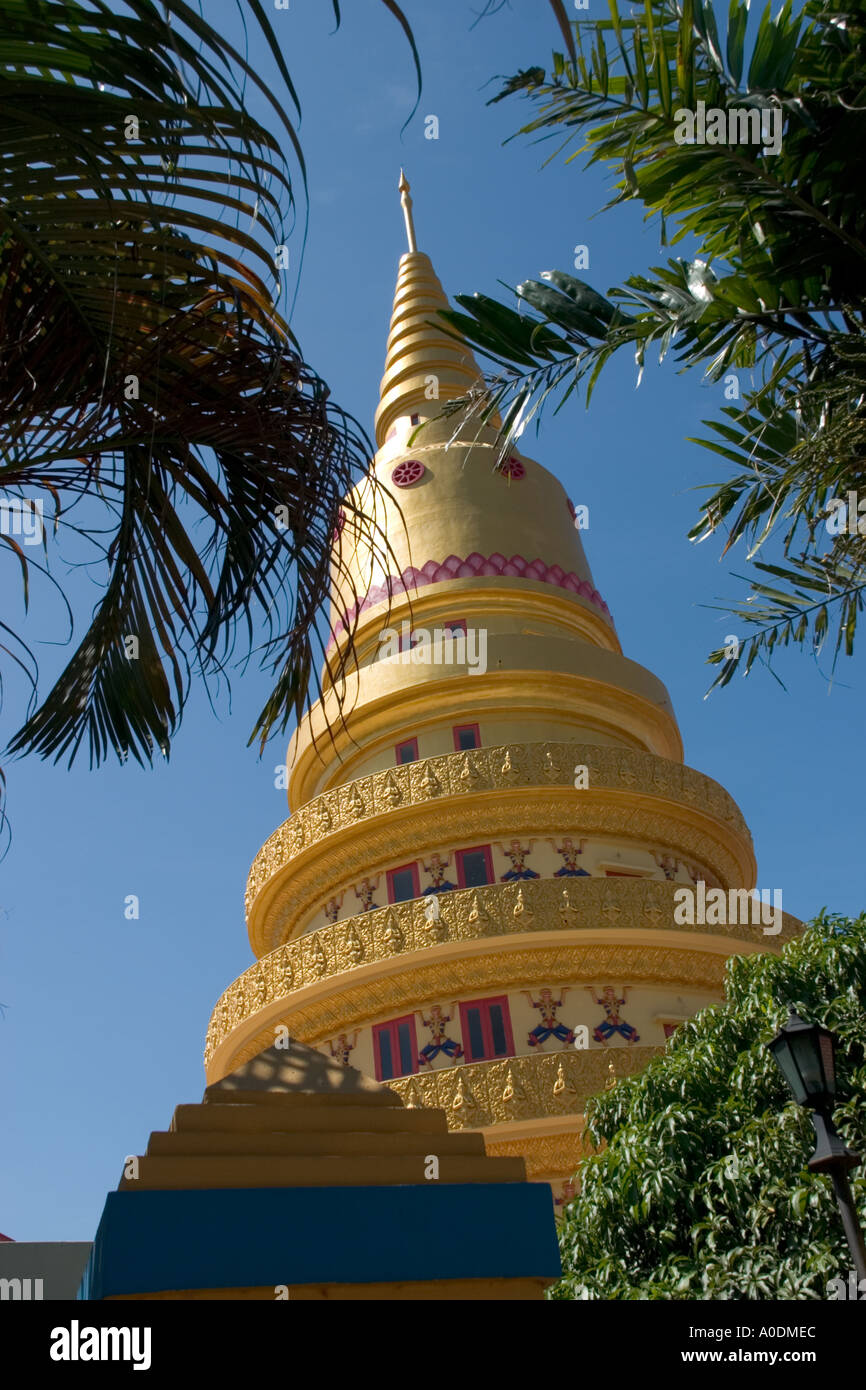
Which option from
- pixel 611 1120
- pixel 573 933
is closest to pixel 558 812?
pixel 573 933

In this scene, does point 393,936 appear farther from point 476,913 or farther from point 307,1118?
point 307,1118

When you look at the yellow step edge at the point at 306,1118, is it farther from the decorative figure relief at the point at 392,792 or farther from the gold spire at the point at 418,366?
the gold spire at the point at 418,366

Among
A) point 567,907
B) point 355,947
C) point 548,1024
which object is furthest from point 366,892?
point 548,1024

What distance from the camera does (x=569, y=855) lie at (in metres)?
16.0

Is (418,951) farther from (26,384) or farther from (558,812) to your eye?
(26,384)

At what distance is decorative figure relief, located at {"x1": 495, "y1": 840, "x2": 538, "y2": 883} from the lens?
1573 cm

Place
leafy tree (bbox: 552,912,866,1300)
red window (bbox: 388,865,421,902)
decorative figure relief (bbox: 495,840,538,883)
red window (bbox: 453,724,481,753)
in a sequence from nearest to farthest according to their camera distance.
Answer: leafy tree (bbox: 552,912,866,1300) < decorative figure relief (bbox: 495,840,538,883) < red window (bbox: 388,865,421,902) < red window (bbox: 453,724,481,753)

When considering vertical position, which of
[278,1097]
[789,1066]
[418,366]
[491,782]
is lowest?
[789,1066]

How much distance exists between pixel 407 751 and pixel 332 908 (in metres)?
2.42

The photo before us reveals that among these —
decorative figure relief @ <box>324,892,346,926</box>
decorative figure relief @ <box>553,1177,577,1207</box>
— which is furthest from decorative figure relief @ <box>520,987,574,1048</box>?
decorative figure relief @ <box>324,892,346,926</box>

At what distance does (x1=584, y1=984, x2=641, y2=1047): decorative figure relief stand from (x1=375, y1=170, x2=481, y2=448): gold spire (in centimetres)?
1210

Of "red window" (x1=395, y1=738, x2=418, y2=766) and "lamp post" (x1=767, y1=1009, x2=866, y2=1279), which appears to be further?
"red window" (x1=395, y1=738, x2=418, y2=766)

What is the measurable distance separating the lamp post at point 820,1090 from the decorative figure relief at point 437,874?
31.8 feet

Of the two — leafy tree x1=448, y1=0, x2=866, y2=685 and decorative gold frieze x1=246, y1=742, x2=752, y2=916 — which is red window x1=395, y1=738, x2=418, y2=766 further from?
leafy tree x1=448, y1=0, x2=866, y2=685
